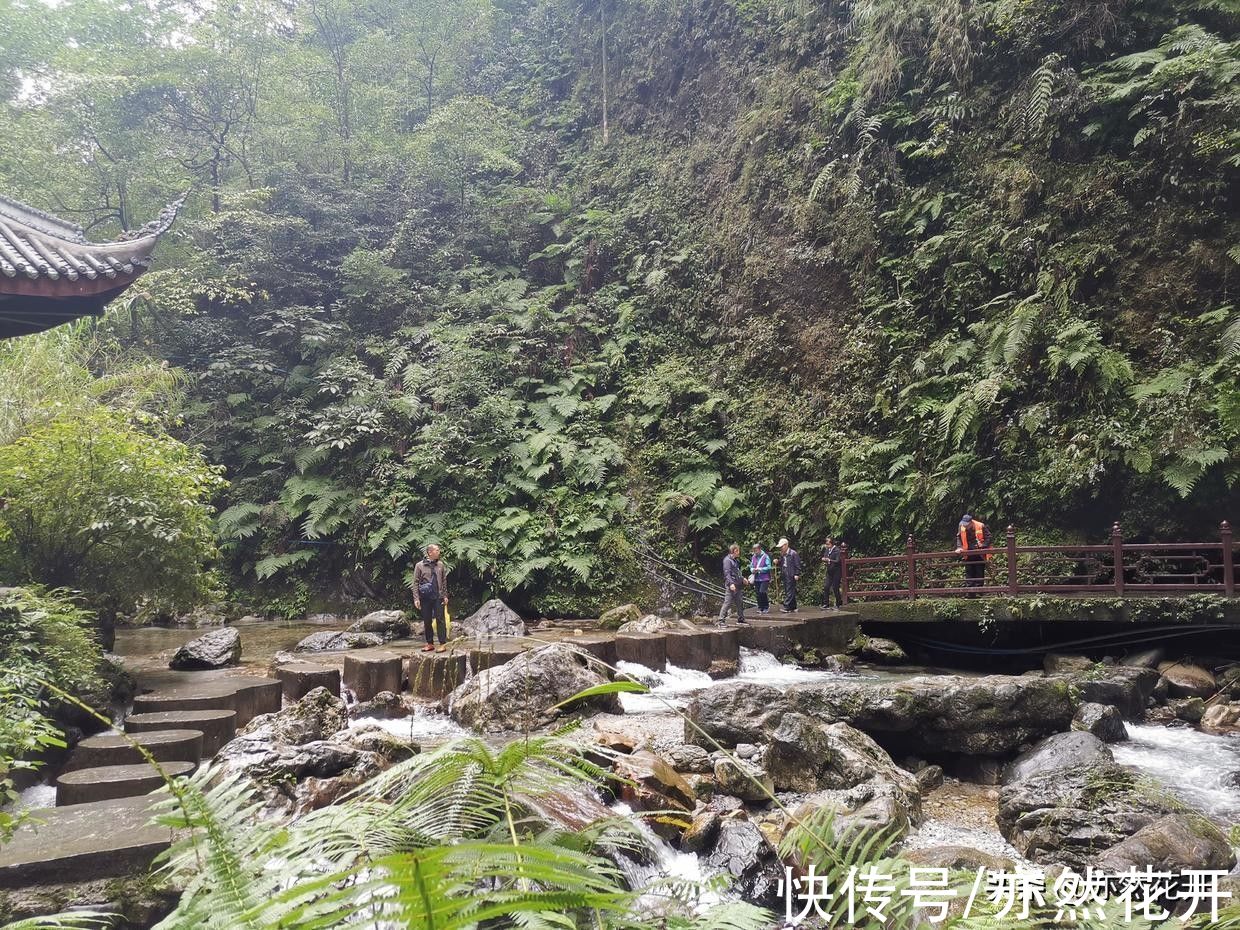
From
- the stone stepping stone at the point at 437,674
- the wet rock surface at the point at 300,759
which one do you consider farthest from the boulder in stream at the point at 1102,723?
the wet rock surface at the point at 300,759

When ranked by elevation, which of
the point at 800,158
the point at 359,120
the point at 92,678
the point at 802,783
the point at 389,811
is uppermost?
the point at 359,120

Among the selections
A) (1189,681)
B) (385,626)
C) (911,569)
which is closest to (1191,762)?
(1189,681)

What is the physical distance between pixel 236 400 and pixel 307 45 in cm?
1384

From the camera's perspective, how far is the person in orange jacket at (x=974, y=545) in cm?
1234

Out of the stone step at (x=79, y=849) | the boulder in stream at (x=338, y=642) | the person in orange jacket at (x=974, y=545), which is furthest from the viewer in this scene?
the person in orange jacket at (x=974, y=545)

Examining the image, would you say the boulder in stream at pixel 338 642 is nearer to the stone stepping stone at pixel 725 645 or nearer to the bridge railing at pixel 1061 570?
the stone stepping stone at pixel 725 645

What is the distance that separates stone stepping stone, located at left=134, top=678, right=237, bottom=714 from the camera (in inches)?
304

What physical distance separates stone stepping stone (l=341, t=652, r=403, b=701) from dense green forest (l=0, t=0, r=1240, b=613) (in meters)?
2.17

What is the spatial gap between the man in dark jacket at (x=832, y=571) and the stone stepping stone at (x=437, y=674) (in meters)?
7.17

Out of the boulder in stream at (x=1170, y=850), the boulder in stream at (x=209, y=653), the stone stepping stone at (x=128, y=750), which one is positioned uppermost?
the boulder in stream at (x=209, y=653)

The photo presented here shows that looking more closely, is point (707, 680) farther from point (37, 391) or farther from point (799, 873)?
point (37, 391)

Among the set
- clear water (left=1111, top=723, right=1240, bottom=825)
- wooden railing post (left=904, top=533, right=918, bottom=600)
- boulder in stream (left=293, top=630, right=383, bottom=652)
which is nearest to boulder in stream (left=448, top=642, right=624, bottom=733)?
boulder in stream (left=293, top=630, right=383, bottom=652)

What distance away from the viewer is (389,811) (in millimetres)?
1255

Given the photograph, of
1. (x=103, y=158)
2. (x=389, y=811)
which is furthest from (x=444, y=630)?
(x=103, y=158)
